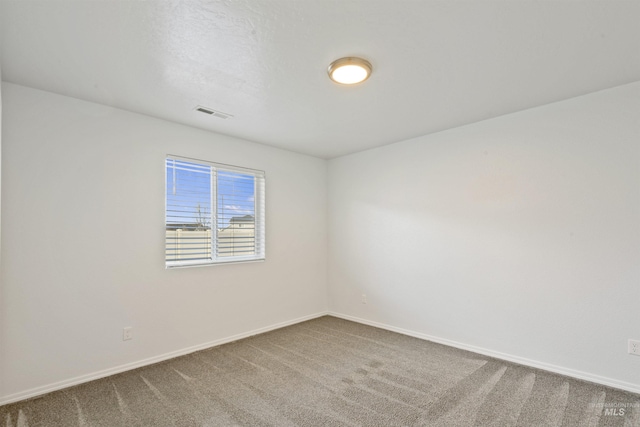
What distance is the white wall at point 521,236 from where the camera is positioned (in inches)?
100

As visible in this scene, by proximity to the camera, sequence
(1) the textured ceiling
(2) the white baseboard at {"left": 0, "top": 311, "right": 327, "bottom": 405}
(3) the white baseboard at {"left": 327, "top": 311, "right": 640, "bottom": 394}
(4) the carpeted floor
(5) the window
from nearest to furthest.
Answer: (1) the textured ceiling, (4) the carpeted floor, (2) the white baseboard at {"left": 0, "top": 311, "right": 327, "bottom": 405}, (3) the white baseboard at {"left": 327, "top": 311, "right": 640, "bottom": 394}, (5) the window

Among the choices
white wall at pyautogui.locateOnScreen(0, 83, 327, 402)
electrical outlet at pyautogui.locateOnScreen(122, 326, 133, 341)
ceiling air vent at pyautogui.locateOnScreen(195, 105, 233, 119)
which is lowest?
electrical outlet at pyautogui.locateOnScreen(122, 326, 133, 341)

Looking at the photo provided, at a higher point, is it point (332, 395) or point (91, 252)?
point (91, 252)

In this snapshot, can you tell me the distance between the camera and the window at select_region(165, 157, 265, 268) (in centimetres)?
329

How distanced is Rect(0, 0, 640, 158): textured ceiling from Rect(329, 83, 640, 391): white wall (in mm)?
400

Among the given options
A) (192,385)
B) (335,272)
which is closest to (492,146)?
(335,272)

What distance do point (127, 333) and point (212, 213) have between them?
56.4 inches

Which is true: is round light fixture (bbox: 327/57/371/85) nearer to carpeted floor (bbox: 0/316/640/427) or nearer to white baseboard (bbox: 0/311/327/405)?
carpeted floor (bbox: 0/316/640/427)

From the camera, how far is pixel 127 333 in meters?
2.89

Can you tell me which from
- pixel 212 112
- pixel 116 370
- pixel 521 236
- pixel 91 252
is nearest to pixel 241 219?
pixel 212 112

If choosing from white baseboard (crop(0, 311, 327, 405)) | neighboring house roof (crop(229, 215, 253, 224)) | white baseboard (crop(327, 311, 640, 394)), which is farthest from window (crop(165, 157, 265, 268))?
white baseboard (crop(327, 311, 640, 394))

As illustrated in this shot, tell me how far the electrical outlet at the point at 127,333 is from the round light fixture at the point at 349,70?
112 inches

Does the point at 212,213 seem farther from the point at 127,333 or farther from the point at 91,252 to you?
the point at 127,333

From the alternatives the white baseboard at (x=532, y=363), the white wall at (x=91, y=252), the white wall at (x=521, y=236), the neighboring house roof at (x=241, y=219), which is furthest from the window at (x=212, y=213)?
the white baseboard at (x=532, y=363)
